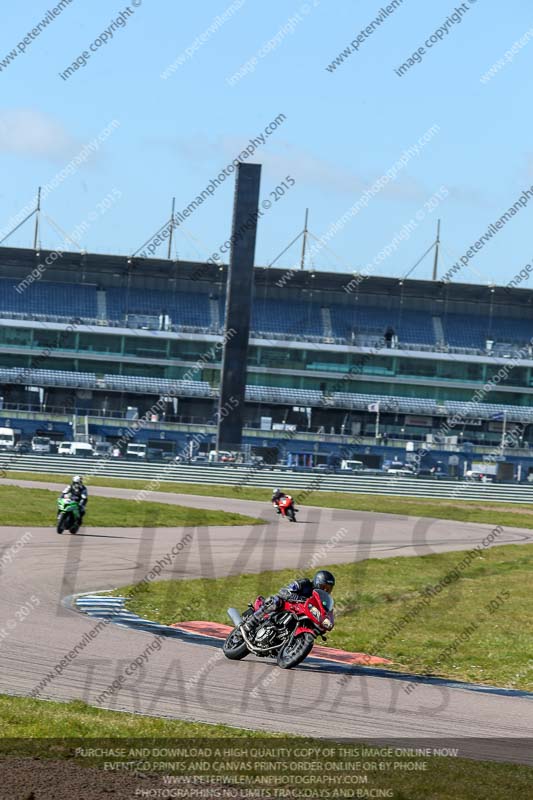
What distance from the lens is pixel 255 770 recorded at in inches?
359

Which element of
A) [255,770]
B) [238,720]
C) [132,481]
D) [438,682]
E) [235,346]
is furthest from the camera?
[235,346]

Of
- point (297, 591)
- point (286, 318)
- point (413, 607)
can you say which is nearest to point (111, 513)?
point (413, 607)

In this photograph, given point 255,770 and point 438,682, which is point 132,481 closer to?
point 438,682

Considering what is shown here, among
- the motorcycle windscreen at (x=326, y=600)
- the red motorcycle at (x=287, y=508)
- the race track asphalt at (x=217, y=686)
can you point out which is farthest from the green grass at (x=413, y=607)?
the red motorcycle at (x=287, y=508)

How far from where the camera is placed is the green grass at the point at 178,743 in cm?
895

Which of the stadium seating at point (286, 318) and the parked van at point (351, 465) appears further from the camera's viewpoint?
the stadium seating at point (286, 318)

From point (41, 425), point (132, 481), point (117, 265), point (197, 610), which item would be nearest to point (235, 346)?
point (132, 481)

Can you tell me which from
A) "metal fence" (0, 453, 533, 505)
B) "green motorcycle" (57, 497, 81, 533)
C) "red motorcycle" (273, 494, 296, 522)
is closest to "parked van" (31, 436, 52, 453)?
"metal fence" (0, 453, 533, 505)

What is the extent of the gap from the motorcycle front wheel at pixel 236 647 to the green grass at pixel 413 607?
2.23 metres

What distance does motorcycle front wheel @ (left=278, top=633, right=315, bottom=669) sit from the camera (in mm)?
13844

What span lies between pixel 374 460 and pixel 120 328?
A: 76.5ft

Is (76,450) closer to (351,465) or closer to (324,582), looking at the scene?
(351,465)

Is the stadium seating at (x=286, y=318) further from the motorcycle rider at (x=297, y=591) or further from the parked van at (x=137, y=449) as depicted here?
the motorcycle rider at (x=297, y=591)

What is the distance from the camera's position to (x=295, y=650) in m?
14.0
